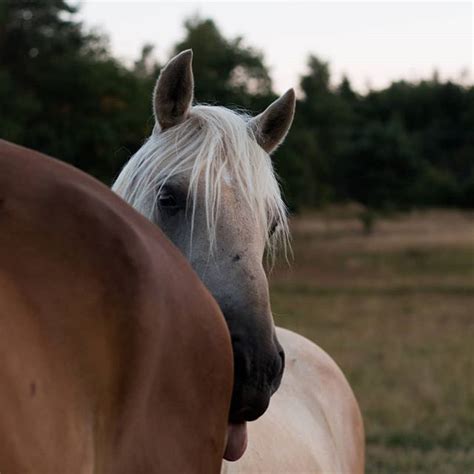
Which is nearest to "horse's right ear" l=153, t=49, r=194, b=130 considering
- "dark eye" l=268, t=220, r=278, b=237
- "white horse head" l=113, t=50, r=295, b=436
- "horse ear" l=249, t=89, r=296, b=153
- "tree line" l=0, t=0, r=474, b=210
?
"white horse head" l=113, t=50, r=295, b=436

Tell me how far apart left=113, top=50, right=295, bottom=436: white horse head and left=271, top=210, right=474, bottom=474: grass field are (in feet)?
1.40

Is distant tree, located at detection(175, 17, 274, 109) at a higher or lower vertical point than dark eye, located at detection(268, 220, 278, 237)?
lower

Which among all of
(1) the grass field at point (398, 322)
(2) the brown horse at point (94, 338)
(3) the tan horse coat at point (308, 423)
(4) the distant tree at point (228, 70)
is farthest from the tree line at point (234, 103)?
(2) the brown horse at point (94, 338)

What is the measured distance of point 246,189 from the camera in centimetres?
201

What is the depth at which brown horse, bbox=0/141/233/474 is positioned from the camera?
3.51ft

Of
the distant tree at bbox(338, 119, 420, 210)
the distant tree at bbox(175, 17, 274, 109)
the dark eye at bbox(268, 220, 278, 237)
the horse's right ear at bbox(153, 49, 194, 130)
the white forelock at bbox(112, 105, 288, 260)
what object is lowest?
the distant tree at bbox(338, 119, 420, 210)

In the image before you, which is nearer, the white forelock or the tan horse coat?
the white forelock

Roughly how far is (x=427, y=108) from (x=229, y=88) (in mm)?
26993

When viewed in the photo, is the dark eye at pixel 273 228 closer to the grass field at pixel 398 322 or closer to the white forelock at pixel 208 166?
the white forelock at pixel 208 166

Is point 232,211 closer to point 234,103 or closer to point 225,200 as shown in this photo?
point 225,200

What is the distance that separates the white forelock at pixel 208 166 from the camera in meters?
1.98

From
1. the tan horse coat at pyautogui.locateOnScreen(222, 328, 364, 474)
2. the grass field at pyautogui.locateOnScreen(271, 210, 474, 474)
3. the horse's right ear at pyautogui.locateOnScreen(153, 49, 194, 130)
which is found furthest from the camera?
the grass field at pyautogui.locateOnScreen(271, 210, 474, 474)

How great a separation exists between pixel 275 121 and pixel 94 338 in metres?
1.29

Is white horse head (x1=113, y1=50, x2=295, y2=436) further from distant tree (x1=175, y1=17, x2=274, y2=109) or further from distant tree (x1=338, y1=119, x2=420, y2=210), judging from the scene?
distant tree (x1=338, y1=119, x2=420, y2=210)
